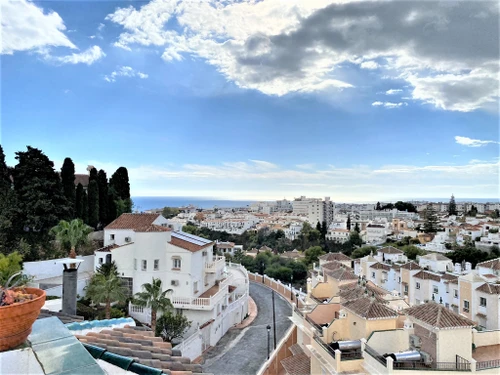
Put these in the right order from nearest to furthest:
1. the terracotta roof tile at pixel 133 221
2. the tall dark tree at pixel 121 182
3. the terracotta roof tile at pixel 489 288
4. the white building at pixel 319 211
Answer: the terracotta roof tile at pixel 489 288 < the terracotta roof tile at pixel 133 221 < the tall dark tree at pixel 121 182 < the white building at pixel 319 211

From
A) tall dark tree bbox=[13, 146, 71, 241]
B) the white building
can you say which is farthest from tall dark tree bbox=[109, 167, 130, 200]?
the white building

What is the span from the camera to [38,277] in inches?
681

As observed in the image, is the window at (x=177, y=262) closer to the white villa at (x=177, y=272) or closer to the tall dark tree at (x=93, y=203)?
the white villa at (x=177, y=272)

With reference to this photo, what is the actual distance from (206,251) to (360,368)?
12754 millimetres

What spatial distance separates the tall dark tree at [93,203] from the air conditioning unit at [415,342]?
74.4 feet

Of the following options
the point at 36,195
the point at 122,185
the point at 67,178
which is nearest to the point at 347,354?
the point at 36,195

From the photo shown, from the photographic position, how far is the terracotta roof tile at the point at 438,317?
8492 millimetres

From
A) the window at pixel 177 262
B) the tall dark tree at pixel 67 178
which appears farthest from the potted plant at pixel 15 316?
the tall dark tree at pixel 67 178

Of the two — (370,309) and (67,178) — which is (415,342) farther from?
(67,178)

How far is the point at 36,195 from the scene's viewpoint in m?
19.1

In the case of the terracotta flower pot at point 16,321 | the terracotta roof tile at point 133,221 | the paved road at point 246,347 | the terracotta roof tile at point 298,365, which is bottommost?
the paved road at point 246,347

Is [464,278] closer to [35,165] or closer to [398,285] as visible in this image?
[398,285]

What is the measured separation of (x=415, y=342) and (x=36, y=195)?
19.9 metres

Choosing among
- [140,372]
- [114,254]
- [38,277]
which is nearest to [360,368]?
[140,372]
